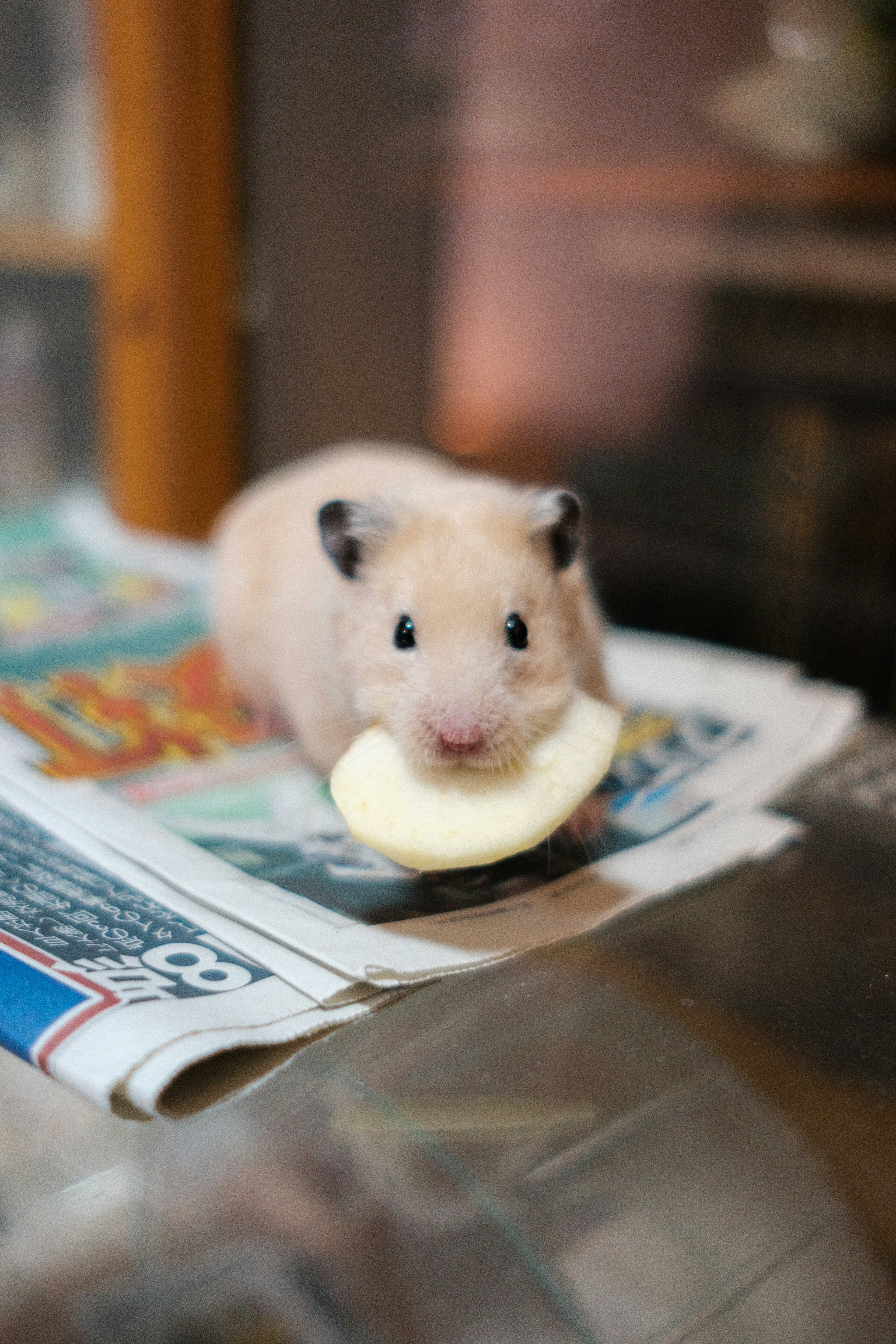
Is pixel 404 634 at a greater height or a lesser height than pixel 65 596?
greater

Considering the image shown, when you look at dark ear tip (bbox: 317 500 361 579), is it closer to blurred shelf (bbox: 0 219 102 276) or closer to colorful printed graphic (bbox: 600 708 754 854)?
colorful printed graphic (bbox: 600 708 754 854)

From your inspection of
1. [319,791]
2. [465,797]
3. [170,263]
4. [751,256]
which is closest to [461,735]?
[465,797]

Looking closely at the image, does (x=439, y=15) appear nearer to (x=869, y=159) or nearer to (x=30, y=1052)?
(x=869, y=159)

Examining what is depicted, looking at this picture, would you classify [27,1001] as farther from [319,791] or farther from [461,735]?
[319,791]

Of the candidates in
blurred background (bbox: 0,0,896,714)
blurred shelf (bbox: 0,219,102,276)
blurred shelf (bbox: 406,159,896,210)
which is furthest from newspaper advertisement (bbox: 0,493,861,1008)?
blurred shelf (bbox: 0,219,102,276)

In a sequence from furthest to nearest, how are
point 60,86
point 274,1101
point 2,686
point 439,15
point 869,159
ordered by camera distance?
point 60,86, point 439,15, point 869,159, point 2,686, point 274,1101

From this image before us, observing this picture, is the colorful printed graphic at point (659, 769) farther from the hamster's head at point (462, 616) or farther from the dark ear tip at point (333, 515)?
the dark ear tip at point (333, 515)

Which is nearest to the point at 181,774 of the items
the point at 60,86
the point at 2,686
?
the point at 2,686
